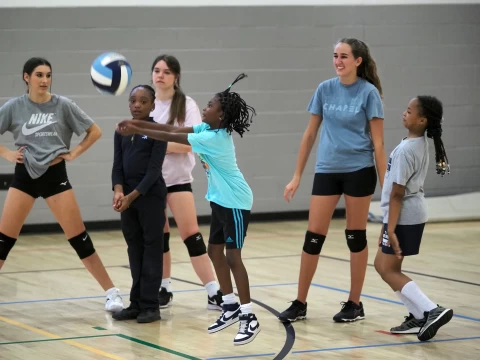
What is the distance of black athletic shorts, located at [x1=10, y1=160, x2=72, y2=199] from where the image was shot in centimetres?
596

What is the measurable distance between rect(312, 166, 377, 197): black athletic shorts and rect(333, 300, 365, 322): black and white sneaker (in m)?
0.73

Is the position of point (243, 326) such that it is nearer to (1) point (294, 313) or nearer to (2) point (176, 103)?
(1) point (294, 313)

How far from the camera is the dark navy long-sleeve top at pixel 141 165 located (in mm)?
5824

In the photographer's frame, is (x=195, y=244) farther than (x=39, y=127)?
Yes

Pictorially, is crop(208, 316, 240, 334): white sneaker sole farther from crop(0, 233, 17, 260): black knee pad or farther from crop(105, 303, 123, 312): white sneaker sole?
crop(0, 233, 17, 260): black knee pad

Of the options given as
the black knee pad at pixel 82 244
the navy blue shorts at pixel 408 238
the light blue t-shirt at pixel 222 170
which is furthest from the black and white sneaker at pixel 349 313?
the black knee pad at pixel 82 244

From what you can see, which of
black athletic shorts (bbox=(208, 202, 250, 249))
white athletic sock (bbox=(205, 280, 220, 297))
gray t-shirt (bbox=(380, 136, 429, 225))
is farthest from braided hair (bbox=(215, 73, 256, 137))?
white athletic sock (bbox=(205, 280, 220, 297))

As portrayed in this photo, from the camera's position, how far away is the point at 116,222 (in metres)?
10.9

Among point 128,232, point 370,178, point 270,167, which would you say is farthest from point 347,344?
point 270,167

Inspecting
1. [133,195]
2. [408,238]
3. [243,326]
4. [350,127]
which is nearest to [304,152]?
[350,127]

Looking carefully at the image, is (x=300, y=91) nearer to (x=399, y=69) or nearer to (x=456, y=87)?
(x=399, y=69)

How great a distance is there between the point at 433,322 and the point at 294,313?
3.31 feet

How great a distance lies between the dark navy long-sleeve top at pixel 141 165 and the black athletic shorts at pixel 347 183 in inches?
40.2

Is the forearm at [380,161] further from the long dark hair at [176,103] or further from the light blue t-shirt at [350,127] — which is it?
the long dark hair at [176,103]
